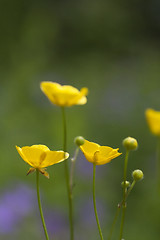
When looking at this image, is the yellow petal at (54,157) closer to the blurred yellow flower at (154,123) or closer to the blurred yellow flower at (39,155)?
the blurred yellow flower at (39,155)

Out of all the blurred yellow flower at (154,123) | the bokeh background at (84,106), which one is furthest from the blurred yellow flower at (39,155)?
the bokeh background at (84,106)

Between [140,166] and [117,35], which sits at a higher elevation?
[117,35]

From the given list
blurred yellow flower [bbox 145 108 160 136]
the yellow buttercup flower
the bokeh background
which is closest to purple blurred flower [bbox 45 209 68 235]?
the bokeh background

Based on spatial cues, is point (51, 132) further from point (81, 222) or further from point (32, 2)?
point (32, 2)

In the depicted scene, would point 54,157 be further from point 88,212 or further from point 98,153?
point 88,212

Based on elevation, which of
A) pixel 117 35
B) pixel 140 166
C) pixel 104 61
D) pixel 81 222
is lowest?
pixel 81 222

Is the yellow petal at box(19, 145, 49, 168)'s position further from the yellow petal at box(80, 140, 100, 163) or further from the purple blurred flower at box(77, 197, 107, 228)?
the purple blurred flower at box(77, 197, 107, 228)

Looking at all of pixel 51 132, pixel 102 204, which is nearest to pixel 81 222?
pixel 102 204
